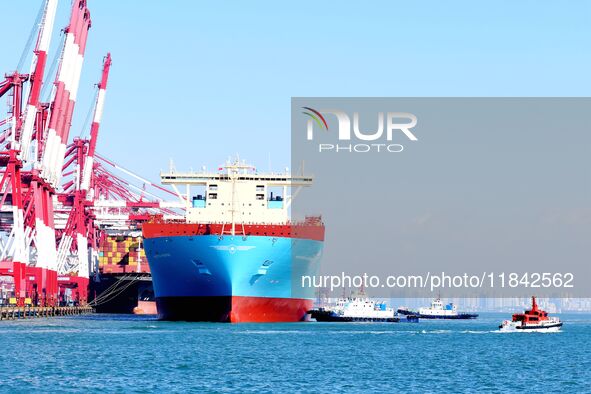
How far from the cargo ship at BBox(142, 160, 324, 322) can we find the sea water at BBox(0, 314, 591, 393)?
693cm

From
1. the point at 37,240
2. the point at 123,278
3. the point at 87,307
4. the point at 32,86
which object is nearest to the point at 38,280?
the point at 37,240

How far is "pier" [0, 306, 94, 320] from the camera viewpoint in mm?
102688

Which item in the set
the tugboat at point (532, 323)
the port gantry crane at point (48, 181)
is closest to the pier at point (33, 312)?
the port gantry crane at point (48, 181)

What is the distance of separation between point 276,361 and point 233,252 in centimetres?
3563

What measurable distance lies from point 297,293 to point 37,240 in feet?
82.1

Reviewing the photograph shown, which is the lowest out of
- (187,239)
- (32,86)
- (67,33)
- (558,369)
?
(558,369)

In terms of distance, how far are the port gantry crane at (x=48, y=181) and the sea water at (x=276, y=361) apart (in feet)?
53.0

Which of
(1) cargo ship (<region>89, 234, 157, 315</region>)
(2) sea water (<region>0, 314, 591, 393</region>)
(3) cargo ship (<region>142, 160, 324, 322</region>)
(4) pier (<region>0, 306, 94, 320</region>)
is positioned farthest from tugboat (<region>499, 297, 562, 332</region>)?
(1) cargo ship (<region>89, 234, 157, 315</region>)

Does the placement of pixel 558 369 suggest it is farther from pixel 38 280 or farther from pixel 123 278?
pixel 123 278

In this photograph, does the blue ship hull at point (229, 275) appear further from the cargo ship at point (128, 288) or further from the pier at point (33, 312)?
the cargo ship at point (128, 288)

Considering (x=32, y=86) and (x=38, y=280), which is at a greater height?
(x=32, y=86)

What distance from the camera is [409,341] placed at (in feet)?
268

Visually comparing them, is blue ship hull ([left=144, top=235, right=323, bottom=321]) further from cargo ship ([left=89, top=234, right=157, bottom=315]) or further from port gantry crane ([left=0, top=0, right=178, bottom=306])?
cargo ship ([left=89, top=234, right=157, bottom=315])

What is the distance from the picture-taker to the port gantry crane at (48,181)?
102062 millimetres
